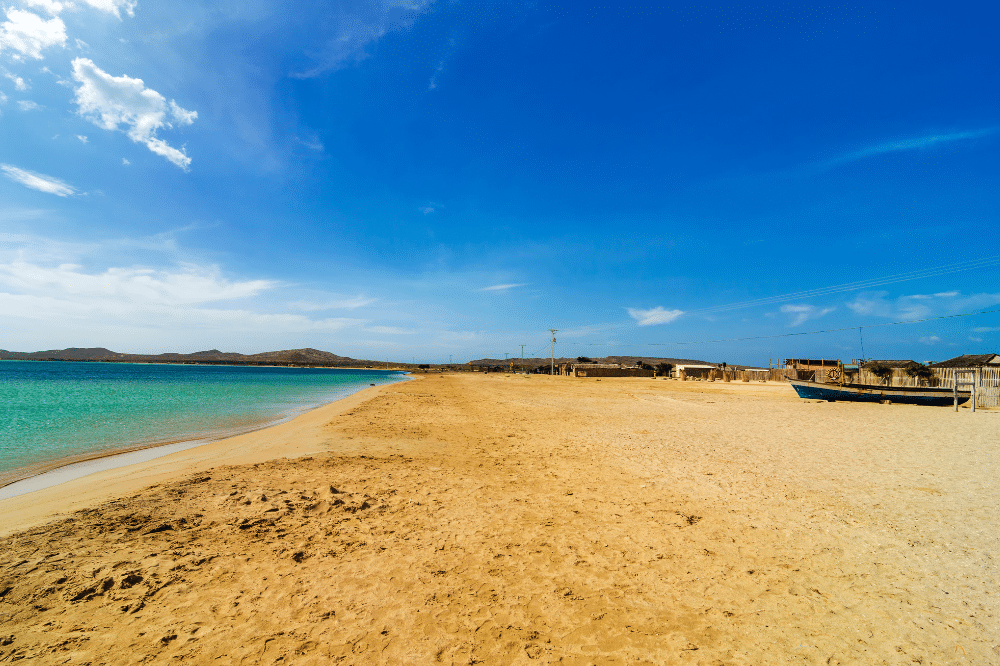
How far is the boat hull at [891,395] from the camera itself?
24.9 meters

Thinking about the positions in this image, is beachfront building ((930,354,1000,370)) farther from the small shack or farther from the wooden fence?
the small shack

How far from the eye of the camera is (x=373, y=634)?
358 cm

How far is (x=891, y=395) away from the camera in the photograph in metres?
26.4

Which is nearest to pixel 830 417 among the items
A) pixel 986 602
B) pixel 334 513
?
pixel 986 602

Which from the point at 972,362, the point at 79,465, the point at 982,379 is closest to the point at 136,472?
the point at 79,465

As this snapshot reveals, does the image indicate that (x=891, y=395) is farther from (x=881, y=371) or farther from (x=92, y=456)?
(x=92, y=456)

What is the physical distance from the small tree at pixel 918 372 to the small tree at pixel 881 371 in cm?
102

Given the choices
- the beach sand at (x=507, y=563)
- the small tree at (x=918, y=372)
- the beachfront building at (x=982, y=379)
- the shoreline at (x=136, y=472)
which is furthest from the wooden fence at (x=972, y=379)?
the shoreline at (x=136, y=472)

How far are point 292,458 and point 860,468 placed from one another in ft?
43.5

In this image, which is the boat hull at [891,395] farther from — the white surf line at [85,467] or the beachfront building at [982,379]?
the white surf line at [85,467]

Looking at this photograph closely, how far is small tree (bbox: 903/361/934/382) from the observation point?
2922 cm

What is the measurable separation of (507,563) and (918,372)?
39.1m

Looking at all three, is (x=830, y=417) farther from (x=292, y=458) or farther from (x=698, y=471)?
(x=292, y=458)

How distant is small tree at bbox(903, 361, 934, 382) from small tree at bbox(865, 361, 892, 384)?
1022 mm
